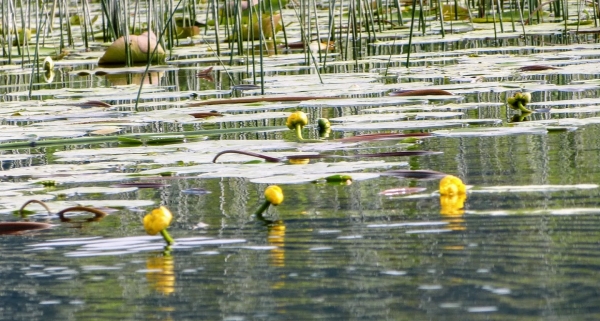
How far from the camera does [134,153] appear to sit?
2.97 metres

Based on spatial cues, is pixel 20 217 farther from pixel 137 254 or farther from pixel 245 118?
pixel 245 118

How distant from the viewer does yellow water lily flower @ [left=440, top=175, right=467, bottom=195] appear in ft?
6.90

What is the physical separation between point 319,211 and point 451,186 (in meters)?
0.24

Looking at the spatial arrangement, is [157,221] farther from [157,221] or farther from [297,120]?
[297,120]

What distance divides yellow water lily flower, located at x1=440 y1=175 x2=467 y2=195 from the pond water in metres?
0.03

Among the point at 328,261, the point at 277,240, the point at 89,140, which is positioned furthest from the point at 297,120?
the point at 328,261

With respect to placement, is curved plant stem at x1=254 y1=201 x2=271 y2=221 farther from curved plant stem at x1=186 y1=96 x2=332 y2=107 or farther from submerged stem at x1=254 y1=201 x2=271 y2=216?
curved plant stem at x1=186 y1=96 x2=332 y2=107

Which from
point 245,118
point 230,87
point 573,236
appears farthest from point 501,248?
point 230,87

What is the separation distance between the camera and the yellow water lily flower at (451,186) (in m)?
2.10

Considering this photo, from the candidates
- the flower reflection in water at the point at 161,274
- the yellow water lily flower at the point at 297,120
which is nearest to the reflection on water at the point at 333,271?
the flower reflection in water at the point at 161,274

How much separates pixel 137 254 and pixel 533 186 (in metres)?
0.80

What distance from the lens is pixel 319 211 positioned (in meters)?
2.08

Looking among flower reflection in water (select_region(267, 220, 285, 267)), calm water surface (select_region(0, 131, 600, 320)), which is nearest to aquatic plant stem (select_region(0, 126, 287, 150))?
calm water surface (select_region(0, 131, 600, 320))

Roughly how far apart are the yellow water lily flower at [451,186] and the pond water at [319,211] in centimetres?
3
